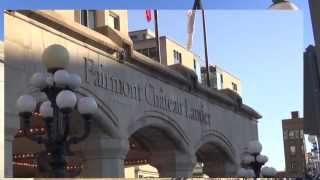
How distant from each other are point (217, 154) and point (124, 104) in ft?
16.5

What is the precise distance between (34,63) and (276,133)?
359 cm

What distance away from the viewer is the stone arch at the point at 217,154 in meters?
12.4

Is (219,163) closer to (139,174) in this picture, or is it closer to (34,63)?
(139,174)

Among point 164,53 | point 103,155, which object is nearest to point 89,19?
point 164,53

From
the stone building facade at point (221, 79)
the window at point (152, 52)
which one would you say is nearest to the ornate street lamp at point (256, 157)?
the stone building facade at point (221, 79)

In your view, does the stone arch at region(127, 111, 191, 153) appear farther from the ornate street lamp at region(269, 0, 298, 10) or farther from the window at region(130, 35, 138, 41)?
the ornate street lamp at region(269, 0, 298, 10)

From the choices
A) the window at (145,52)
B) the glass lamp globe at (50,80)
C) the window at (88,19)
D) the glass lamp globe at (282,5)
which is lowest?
the glass lamp globe at (282,5)

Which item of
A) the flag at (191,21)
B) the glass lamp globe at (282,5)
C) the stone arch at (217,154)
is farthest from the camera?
the stone arch at (217,154)

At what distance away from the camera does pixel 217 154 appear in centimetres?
1389

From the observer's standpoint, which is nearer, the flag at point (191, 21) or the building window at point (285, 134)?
the flag at point (191, 21)

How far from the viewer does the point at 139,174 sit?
747 inches

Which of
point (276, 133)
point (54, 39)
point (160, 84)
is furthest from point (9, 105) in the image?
point (160, 84)

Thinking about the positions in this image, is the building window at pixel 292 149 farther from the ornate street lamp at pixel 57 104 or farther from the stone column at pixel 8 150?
the stone column at pixel 8 150

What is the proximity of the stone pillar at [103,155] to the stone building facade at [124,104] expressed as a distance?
0.05ft
